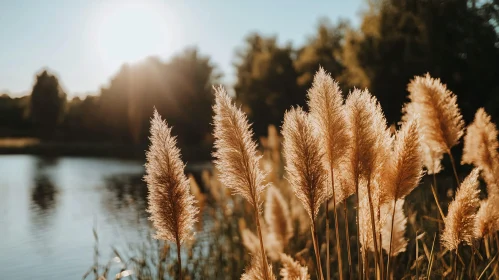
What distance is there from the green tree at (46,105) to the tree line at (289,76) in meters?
0.13

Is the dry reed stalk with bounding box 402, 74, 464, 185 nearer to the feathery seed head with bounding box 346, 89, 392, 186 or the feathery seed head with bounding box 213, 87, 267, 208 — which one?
the feathery seed head with bounding box 346, 89, 392, 186

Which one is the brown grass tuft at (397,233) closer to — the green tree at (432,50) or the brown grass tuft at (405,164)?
the brown grass tuft at (405,164)

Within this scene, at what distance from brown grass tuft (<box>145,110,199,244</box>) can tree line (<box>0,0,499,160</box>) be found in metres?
9.90

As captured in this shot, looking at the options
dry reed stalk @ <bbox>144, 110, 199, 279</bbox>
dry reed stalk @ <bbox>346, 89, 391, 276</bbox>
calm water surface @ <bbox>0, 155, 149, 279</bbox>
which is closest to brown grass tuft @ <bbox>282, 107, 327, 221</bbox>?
dry reed stalk @ <bbox>346, 89, 391, 276</bbox>

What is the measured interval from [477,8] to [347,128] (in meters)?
17.6

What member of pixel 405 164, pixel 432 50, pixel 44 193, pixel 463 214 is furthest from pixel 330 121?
pixel 44 193

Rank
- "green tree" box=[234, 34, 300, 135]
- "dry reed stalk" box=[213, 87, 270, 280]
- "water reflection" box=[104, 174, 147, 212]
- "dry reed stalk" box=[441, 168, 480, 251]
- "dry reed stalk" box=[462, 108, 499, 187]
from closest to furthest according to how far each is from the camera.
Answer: "dry reed stalk" box=[213, 87, 270, 280] < "dry reed stalk" box=[441, 168, 480, 251] < "dry reed stalk" box=[462, 108, 499, 187] < "water reflection" box=[104, 174, 147, 212] < "green tree" box=[234, 34, 300, 135]

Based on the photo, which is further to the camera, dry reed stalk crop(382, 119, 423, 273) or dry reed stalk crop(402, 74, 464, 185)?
dry reed stalk crop(402, 74, 464, 185)

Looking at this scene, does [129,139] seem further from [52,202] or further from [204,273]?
[204,273]

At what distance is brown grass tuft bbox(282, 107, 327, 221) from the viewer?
1.87 metres

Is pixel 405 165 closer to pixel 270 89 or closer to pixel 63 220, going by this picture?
pixel 63 220

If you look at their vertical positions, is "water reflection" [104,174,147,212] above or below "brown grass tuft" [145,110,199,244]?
A: above

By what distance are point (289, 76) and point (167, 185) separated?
40223mm

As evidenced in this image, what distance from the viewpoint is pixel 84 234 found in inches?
430
